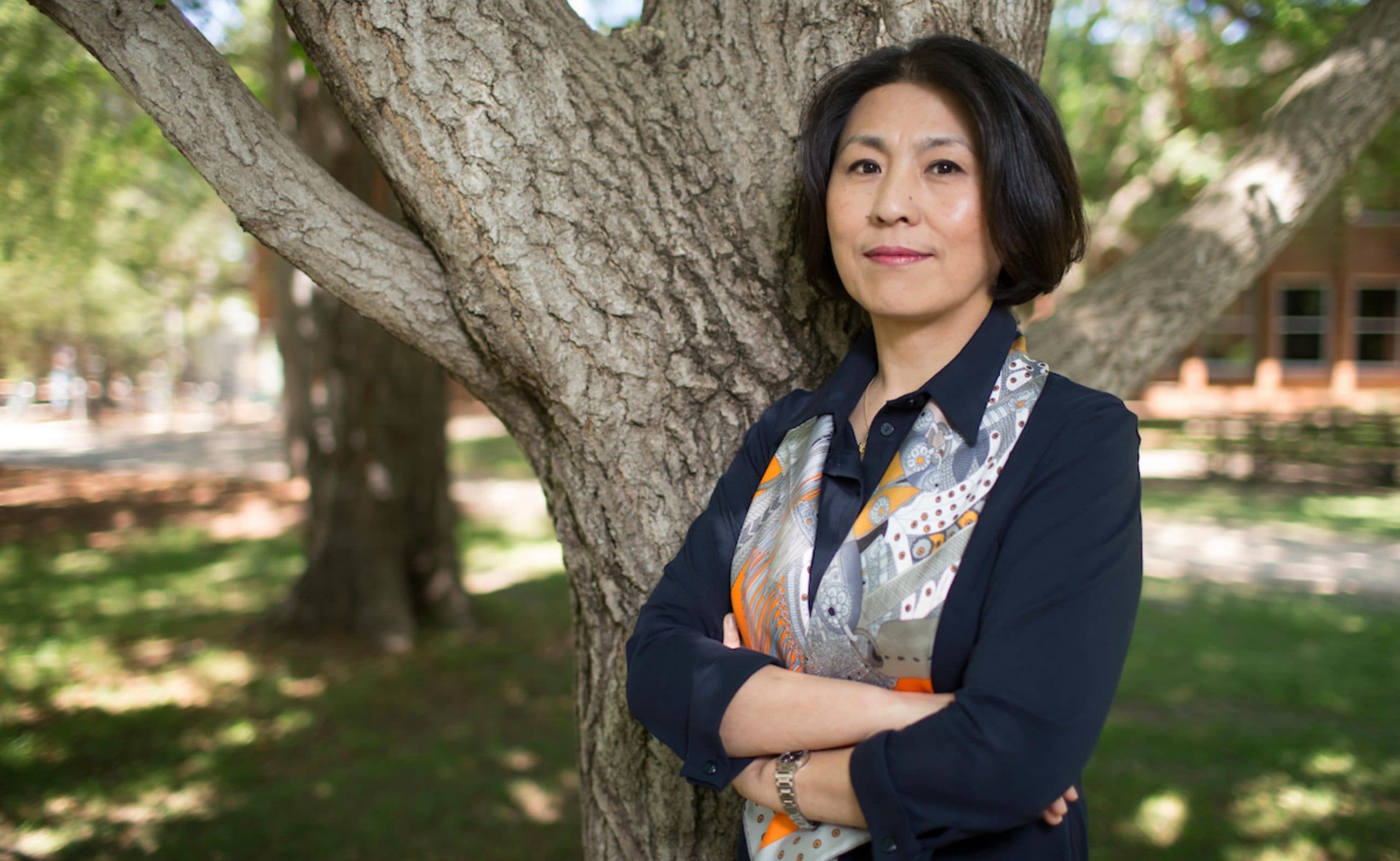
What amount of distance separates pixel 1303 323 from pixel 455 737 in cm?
2461

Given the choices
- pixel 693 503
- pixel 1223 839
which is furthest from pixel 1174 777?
pixel 693 503

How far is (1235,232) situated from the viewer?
260 cm

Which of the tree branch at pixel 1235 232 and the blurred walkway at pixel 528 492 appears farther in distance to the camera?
the blurred walkway at pixel 528 492

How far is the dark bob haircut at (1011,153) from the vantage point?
155 centimetres

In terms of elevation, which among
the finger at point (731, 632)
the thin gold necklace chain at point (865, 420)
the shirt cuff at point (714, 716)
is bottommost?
the shirt cuff at point (714, 716)

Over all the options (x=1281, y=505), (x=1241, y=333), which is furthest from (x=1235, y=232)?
(x=1241, y=333)

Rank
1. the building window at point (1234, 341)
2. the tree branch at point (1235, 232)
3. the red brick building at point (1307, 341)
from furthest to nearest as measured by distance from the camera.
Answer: the building window at point (1234, 341), the red brick building at point (1307, 341), the tree branch at point (1235, 232)

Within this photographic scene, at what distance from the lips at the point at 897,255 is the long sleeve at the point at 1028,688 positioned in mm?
419

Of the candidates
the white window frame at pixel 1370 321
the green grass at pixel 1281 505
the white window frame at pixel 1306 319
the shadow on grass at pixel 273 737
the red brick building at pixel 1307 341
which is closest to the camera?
the shadow on grass at pixel 273 737

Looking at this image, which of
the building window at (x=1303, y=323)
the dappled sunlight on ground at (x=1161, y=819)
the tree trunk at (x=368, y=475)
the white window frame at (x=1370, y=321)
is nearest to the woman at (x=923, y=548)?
the dappled sunlight on ground at (x=1161, y=819)

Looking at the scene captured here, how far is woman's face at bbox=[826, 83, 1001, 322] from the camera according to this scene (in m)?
1.58

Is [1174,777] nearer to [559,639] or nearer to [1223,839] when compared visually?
[1223,839]

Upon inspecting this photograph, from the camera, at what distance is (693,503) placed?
2.10 m

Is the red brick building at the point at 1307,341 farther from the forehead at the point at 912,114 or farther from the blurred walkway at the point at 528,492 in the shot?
the forehead at the point at 912,114
